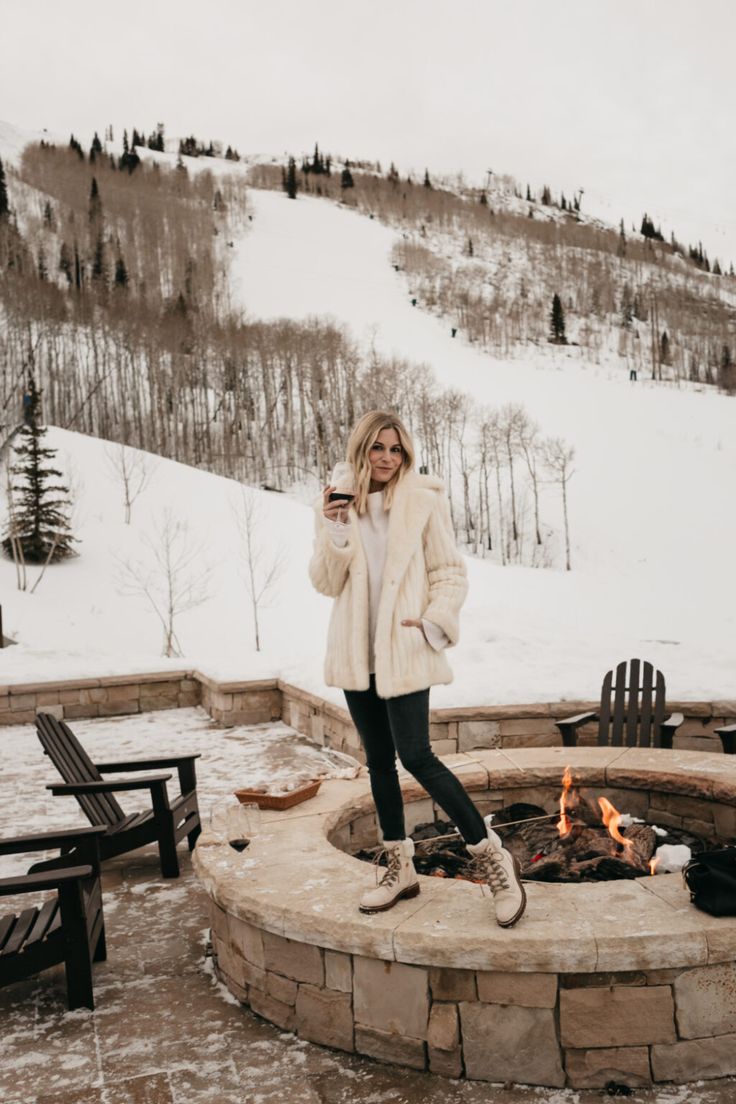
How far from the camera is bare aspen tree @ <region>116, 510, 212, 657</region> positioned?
19436 millimetres

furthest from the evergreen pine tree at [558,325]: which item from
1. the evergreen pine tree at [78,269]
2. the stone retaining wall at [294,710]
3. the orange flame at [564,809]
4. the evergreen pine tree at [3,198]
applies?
the orange flame at [564,809]

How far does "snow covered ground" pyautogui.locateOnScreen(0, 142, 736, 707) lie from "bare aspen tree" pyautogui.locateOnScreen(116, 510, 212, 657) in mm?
212

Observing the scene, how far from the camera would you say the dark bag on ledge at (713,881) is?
7.81ft

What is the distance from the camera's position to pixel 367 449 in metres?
2.78

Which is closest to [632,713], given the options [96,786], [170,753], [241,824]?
[241,824]

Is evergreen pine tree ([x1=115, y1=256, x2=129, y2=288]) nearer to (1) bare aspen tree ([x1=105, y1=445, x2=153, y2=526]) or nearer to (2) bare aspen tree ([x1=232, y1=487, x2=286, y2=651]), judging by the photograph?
(1) bare aspen tree ([x1=105, y1=445, x2=153, y2=526])

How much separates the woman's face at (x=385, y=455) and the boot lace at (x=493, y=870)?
1.24 m

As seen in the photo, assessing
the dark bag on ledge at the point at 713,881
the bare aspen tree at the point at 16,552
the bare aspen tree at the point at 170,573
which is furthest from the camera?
the bare aspen tree at the point at 170,573

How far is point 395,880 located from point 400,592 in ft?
3.03

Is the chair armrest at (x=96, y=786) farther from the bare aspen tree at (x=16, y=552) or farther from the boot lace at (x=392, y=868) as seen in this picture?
the bare aspen tree at (x=16, y=552)

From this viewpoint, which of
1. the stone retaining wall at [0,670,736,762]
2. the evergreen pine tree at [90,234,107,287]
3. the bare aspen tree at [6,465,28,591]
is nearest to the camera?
the stone retaining wall at [0,670,736,762]

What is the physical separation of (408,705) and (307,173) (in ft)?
304

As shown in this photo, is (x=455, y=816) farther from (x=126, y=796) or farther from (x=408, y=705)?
(x=126, y=796)

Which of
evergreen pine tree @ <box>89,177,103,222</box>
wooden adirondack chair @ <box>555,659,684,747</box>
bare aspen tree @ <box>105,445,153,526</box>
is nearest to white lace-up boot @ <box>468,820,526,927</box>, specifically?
wooden adirondack chair @ <box>555,659,684,747</box>
